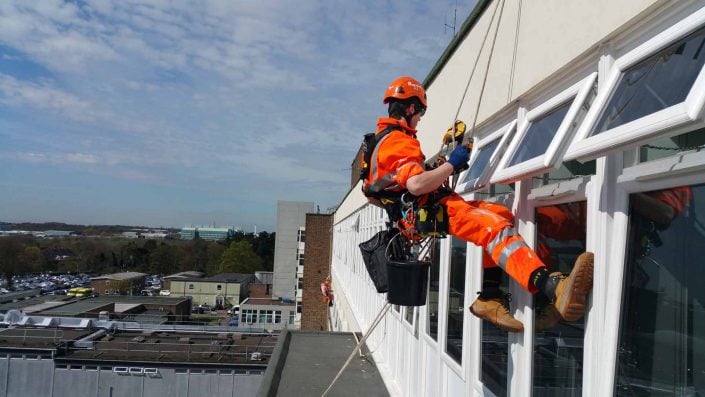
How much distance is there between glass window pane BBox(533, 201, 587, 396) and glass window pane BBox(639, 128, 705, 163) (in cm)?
48

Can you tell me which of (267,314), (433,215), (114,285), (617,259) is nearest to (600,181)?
(617,259)

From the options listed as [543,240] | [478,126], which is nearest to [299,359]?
[478,126]

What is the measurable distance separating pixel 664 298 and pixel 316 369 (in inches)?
271

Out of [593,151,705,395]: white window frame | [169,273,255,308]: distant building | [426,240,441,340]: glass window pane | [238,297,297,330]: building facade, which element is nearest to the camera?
[593,151,705,395]: white window frame

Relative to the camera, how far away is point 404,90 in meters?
3.78

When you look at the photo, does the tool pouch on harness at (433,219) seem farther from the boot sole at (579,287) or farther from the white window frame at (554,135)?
the boot sole at (579,287)

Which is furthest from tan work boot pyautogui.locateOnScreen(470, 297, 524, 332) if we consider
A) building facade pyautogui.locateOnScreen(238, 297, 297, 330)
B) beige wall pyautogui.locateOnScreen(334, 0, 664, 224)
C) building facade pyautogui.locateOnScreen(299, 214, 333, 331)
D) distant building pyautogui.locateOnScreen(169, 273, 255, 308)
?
distant building pyautogui.locateOnScreen(169, 273, 255, 308)

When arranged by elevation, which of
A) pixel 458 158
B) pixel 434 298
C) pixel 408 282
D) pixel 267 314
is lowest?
pixel 267 314

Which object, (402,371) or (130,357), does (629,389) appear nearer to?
(402,371)

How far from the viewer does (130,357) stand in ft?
84.3

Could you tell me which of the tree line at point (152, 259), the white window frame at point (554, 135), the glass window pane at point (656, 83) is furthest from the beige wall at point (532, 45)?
the tree line at point (152, 259)

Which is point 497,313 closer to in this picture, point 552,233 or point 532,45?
point 552,233

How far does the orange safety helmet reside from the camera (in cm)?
377

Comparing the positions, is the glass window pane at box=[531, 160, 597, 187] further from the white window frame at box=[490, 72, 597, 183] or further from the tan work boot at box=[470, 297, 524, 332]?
the tan work boot at box=[470, 297, 524, 332]
